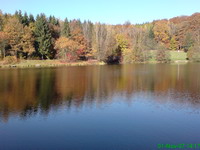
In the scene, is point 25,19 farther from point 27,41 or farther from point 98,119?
point 98,119

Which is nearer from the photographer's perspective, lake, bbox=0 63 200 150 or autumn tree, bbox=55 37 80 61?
lake, bbox=0 63 200 150

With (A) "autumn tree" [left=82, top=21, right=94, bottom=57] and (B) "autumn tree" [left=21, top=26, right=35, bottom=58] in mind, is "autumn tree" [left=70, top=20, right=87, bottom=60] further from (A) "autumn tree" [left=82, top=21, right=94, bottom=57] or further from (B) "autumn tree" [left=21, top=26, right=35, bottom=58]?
(B) "autumn tree" [left=21, top=26, right=35, bottom=58]

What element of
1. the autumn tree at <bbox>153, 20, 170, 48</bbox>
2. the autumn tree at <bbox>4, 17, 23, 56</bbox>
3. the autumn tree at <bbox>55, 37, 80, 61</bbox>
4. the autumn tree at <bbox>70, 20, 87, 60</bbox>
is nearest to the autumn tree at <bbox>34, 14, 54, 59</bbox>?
the autumn tree at <bbox>55, 37, 80, 61</bbox>

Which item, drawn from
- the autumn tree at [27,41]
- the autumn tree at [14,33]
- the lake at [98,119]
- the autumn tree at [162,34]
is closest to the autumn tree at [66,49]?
the autumn tree at [27,41]

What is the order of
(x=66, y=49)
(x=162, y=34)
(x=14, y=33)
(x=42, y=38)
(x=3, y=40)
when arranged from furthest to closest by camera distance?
1. (x=162, y=34)
2. (x=66, y=49)
3. (x=42, y=38)
4. (x=14, y=33)
5. (x=3, y=40)

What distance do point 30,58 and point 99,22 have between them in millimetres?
32394

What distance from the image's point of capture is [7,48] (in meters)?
53.2

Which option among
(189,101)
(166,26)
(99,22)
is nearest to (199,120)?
(189,101)

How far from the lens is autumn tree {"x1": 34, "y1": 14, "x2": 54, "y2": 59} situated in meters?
56.9

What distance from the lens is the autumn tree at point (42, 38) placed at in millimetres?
56906

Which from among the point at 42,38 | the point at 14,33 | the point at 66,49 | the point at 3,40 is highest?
the point at 14,33

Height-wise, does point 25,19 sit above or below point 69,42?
above

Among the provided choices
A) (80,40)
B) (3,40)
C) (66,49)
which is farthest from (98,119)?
(80,40)

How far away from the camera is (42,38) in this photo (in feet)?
186
